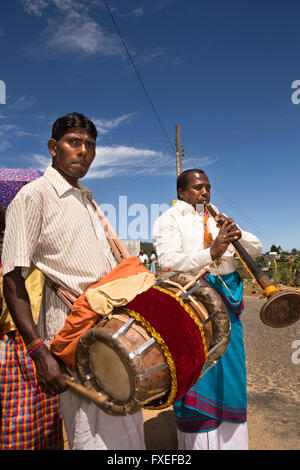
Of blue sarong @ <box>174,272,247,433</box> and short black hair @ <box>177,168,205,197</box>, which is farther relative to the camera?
short black hair @ <box>177,168,205,197</box>

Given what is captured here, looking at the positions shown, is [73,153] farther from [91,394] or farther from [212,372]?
[212,372]

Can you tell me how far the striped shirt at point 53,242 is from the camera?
156cm

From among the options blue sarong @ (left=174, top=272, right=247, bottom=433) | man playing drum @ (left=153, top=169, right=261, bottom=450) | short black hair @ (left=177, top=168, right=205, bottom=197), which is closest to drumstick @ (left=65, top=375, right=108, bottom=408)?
man playing drum @ (left=153, top=169, right=261, bottom=450)

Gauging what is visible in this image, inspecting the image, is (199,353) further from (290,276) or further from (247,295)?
(290,276)

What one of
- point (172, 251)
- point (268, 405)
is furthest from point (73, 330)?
point (268, 405)

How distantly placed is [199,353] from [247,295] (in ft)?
39.1

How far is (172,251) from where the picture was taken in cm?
252

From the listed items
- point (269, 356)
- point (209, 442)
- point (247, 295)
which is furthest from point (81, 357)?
point (247, 295)

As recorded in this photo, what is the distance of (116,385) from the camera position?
1417 mm

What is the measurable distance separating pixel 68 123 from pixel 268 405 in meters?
3.62

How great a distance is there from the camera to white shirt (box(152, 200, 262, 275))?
249 centimetres

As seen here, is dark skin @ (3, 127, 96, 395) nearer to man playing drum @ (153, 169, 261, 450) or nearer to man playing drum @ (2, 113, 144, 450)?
man playing drum @ (2, 113, 144, 450)

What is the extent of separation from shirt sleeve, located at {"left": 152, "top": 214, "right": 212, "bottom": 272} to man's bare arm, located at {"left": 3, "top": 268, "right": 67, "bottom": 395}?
43.0 inches

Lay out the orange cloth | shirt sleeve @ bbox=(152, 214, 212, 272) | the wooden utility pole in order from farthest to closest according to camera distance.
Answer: the wooden utility pole
shirt sleeve @ bbox=(152, 214, 212, 272)
the orange cloth
